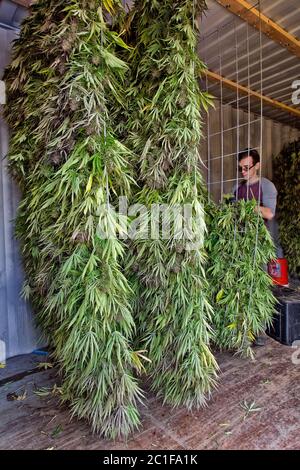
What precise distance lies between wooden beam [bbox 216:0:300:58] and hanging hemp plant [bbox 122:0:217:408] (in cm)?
91

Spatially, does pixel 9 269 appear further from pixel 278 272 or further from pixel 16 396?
pixel 278 272

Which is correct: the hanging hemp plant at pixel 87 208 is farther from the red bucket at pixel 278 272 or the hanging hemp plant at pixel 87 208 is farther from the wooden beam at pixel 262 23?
the red bucket at pixel 278 272

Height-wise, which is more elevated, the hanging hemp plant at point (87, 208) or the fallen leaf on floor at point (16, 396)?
the hanging hemp plant at point (87, 208)

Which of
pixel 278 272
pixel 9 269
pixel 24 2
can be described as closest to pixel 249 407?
pixel 278 272

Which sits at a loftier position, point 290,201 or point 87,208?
point 290,201

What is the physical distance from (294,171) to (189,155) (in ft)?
14.2

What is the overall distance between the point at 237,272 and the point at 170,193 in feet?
3.91

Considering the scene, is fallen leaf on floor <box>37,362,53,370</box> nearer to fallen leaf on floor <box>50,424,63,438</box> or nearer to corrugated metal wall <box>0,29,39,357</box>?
corrugated metal wall <box>0,29,39,357</box>

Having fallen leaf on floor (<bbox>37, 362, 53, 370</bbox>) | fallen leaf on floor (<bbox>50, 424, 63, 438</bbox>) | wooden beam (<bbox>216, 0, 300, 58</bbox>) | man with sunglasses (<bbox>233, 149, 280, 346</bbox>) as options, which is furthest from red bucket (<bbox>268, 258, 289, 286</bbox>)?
fallen leaf on floor (<bbox>50, 424, 63, 438</bbox>)

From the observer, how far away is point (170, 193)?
1.88 m

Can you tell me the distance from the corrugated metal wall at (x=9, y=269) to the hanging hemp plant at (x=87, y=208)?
2.93ft

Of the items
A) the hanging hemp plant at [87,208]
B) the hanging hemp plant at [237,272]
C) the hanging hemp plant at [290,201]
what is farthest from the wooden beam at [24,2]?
the hanging hemp plant at [290,201]

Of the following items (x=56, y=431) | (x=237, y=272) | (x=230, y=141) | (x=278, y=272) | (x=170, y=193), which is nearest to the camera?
(x=56, y=431)

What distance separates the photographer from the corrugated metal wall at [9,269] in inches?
102
